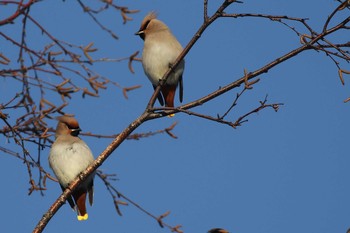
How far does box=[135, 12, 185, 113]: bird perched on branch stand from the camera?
20.5ft

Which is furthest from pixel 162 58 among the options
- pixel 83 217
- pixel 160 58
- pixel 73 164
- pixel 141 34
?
pixel 83 217

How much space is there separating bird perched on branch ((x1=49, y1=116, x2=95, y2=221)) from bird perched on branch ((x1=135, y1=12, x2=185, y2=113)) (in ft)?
2.72

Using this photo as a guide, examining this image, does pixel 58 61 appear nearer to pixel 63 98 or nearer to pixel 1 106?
pixel 63 98

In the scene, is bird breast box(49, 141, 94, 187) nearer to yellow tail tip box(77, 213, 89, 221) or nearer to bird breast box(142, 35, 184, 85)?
yellow tail tip box(77, 213, 89, 221)

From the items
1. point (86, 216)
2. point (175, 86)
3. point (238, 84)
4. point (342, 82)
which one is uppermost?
point (175, 86)

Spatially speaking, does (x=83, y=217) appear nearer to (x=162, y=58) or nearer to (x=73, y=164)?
(x=73, y=164)

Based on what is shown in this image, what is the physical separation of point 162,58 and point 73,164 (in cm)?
120

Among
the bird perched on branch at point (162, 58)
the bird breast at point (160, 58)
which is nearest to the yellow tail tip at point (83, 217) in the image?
the bird perched on branch at point (162, 58)

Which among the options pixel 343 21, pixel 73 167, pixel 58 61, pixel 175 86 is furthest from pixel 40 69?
pixel 175 86

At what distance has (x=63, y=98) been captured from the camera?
279 centimetres

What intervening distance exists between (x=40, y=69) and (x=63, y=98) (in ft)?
0.47

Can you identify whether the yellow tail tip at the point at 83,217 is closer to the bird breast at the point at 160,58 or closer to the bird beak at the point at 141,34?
the bird breast at the point at 160,58

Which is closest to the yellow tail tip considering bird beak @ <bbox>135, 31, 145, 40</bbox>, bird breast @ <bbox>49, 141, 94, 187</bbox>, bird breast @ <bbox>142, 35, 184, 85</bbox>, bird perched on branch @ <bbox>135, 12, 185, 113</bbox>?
bird breast @ <bbox>49, 141, 94, 187</bbox>

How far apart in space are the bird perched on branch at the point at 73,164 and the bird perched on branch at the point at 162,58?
83 centimetres
